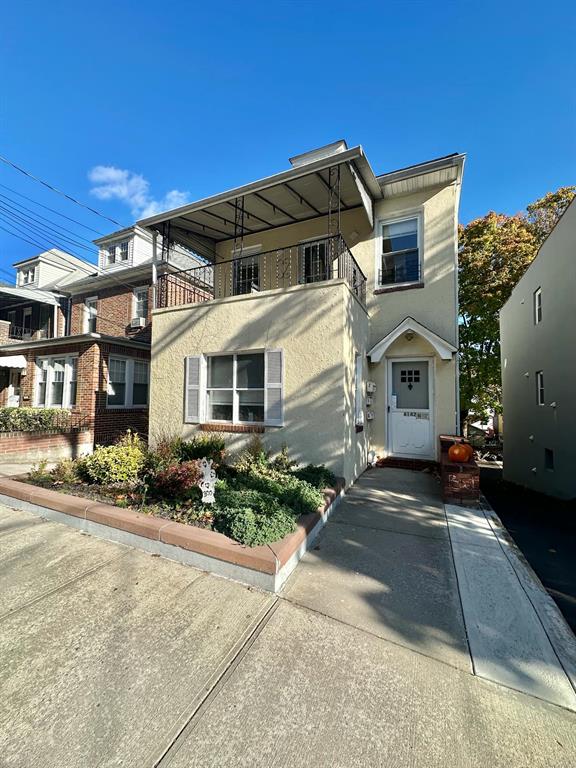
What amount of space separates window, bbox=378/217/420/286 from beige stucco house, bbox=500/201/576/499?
3.53 m

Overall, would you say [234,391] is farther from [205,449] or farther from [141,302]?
[141,302]

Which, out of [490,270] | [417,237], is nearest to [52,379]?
[417,237]

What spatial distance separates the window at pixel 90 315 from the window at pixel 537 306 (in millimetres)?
17470

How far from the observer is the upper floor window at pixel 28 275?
19.9 meters

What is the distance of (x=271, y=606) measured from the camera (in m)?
2.86

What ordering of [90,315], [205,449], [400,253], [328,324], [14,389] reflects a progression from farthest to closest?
[90,315] < [14,389] < [400,253] < [205,449] < [328,324]

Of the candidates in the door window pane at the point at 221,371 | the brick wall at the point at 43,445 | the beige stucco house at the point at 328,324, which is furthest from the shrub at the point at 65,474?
the brick wall at the point at 43,445

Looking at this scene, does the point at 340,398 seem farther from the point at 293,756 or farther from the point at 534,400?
the point at 534,400

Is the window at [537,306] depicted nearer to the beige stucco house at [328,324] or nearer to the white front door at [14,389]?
the beige stucco house at [328,324]

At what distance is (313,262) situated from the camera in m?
8.90

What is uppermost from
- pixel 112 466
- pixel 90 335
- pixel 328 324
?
pixel 90 335

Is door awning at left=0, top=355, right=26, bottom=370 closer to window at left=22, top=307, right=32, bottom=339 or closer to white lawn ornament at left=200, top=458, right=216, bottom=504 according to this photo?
window at left=22, top=307, right=32, bottom=339

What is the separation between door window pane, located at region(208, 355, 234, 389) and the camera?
22.7 ft

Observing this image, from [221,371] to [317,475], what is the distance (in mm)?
3071
